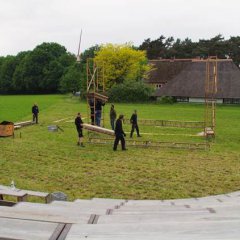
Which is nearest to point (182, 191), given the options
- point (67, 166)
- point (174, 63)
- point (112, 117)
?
point (67, 166)

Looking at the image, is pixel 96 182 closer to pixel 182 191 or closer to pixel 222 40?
pixel 182 191

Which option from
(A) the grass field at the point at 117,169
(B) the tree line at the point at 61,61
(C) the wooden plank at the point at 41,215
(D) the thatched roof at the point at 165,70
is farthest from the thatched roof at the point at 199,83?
(C) the wooden plank at the point at 41,215

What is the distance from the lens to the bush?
5966cm

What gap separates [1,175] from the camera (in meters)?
13.7

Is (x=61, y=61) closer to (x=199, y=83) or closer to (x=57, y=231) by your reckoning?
(x=199, y=83)

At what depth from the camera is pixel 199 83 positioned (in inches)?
2441

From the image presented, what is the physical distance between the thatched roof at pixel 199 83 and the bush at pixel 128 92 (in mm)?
3265

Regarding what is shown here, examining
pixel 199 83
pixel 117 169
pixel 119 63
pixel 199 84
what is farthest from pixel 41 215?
pixel 119 63

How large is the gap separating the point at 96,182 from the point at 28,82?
90.6 meters

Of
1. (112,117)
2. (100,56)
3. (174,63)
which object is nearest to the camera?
(112,117)

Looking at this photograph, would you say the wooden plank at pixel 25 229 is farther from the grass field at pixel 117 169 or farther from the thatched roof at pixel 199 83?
the thatched roof at pixel 199 83

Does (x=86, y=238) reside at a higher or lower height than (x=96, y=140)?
higher

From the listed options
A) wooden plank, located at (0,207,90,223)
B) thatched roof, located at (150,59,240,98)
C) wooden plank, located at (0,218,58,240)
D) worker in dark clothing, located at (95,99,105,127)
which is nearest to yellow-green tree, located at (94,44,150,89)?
thatched roof, located at (150,59,240,98)

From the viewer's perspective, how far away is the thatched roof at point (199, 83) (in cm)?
5925
